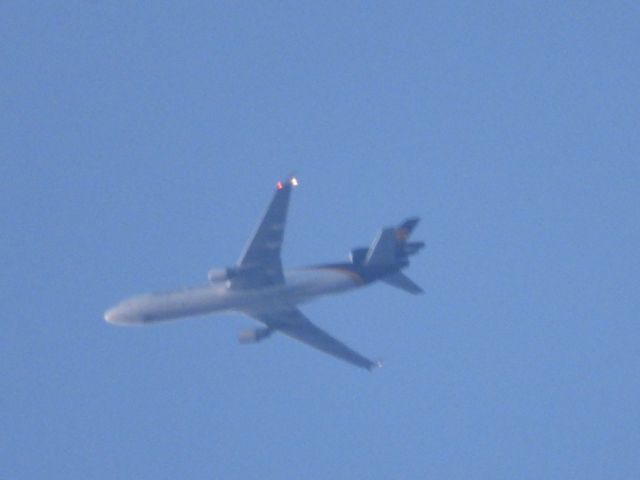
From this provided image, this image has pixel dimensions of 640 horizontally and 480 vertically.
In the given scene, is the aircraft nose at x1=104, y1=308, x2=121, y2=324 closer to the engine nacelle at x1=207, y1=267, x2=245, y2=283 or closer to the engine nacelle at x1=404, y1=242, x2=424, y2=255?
the engine nacelle at x1=207, y1=267, x2=245, y2=283

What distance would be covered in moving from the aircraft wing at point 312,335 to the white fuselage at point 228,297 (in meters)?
4.61

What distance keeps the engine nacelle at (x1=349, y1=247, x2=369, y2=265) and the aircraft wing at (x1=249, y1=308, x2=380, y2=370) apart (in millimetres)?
7613

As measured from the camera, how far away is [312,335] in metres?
101

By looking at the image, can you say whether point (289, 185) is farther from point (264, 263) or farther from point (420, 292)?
point (420, 292)

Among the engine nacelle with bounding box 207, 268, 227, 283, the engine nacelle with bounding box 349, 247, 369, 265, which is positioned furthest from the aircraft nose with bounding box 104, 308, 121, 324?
the engine nacelle with bounding box 349, 247, 369, 265

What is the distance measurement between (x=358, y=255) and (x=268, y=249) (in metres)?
6.46

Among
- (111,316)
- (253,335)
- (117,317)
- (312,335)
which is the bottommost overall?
(117,317)

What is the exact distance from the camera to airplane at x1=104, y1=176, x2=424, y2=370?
92.5m

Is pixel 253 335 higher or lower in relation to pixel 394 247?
lower

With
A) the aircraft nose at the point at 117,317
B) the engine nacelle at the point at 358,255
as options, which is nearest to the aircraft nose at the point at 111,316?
the aircraft nose at the point at 117,317

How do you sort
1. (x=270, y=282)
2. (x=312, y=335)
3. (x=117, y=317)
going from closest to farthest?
(x=270, y=282)
(x=117, y=317)
(x=312, y=335)

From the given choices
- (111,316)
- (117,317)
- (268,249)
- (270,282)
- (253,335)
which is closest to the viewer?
(268,249)

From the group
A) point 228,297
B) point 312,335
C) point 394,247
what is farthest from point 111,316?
point 394,247

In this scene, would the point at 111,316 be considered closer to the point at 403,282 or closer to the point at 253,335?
the point at 253,335
